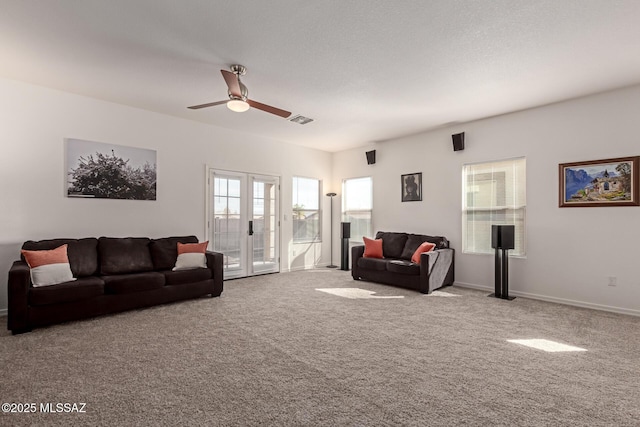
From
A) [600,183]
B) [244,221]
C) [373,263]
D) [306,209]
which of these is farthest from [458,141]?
[244,221]

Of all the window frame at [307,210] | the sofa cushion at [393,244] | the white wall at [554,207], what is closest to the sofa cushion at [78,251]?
the window frame at [307,210]

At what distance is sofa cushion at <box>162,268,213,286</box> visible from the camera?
4.31 meters

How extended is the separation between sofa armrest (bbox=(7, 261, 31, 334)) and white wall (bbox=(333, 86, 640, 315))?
5842mm

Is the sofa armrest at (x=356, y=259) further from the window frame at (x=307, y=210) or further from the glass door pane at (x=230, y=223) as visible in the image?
the glass door pane at (x=230, y=223)

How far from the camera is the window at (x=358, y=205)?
7242mm

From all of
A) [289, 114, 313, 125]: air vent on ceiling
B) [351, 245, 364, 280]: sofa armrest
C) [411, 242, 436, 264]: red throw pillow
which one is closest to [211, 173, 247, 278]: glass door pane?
[289, 114, 313, 125]: air vent on ceiling

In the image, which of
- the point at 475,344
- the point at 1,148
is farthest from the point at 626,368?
the point at 1,148

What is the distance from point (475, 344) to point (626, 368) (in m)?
1.09

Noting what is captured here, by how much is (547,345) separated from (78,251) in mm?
5449

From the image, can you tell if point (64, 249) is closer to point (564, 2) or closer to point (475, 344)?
point (475, 344)

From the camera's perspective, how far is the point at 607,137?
4.15 metres

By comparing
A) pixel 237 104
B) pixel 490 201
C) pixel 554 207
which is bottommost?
pixel 554 207

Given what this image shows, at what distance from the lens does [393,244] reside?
6203mm

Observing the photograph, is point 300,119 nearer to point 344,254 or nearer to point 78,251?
point 344,254
